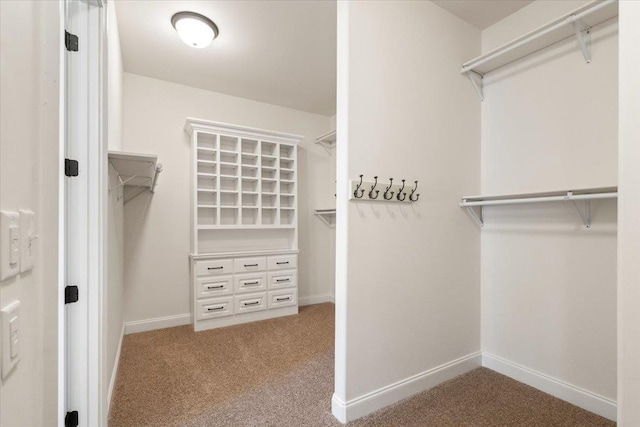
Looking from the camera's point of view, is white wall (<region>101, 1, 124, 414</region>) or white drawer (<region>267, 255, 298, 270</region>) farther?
white drawer (<region>267, 255, 298, 270</region>)

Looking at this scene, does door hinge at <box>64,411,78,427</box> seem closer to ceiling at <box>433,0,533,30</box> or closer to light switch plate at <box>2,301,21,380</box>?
light switch plate at <box>2,301,21,380</box>

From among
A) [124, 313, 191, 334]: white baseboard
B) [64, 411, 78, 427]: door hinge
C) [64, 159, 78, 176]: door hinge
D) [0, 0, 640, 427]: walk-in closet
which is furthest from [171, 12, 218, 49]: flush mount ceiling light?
[124, 313, 191, 334]: white baseboard

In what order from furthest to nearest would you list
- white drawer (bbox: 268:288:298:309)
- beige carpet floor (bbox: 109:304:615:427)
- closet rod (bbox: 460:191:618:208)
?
white drawer (bbox: 268:288:298:309) → beige carpet floor (bbox: 109:304:615:427) → closet rod (bbox: 460:191:618:208)

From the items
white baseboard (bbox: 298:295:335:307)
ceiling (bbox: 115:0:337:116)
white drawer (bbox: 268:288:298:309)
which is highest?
ceiling (bbox: 115:0:337:116)

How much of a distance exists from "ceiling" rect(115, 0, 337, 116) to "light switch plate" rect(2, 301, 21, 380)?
2332mm

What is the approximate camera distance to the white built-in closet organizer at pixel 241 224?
3314 millimetres

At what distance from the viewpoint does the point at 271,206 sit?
392cm

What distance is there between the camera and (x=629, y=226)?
1.03m

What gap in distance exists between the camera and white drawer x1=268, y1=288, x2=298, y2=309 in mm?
3623

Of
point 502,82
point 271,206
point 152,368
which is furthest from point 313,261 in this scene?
point 502,82

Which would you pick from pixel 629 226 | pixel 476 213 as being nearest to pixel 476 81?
pixel 476 213

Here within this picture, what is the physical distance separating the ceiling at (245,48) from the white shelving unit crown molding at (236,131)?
0.48m

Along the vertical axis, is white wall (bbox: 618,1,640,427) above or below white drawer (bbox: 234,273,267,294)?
above

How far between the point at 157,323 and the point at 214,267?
826mm
